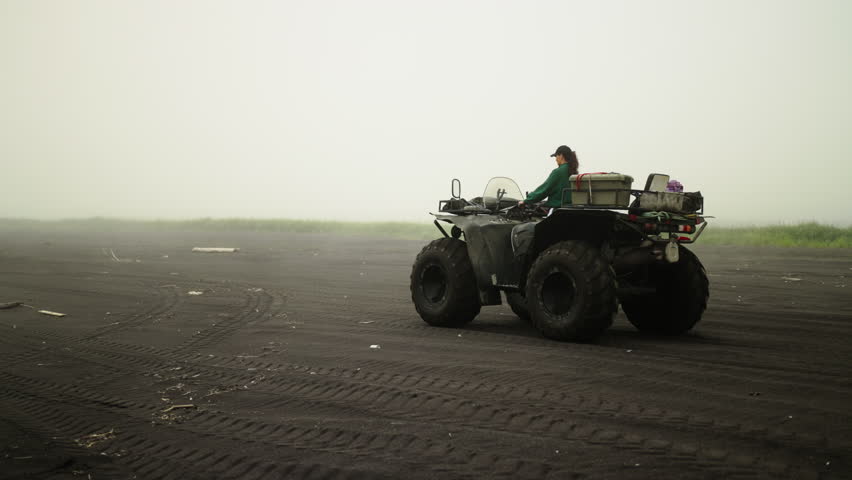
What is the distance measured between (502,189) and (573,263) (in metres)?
2.41

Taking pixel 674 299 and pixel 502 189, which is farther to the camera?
pixel 502 189

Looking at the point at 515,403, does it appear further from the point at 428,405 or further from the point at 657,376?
the point at 657,376

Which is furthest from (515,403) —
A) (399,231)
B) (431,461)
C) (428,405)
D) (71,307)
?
(399,231)

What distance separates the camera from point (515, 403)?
17.3 feet

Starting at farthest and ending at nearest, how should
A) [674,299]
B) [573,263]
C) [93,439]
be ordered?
1. [674,299]
2. [573,263]
3. [93,439]

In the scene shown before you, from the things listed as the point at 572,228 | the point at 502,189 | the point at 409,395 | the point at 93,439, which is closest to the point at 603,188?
the point at 572,228

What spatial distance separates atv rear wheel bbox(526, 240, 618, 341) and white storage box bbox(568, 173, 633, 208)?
524mm

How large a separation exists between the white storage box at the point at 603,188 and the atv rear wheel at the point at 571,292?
0.52 m

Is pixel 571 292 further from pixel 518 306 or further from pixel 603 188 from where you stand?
pixel 518 306

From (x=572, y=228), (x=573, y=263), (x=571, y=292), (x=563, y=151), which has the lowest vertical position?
(x=571, y=292)

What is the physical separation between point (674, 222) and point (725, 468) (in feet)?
13.3

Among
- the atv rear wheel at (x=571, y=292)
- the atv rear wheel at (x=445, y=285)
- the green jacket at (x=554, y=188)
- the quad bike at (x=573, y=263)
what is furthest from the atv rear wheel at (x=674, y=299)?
the atv rear wheel at (x=445, y=285)

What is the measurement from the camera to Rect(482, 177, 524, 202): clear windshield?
30.8ft

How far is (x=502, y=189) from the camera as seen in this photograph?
9.39 meters
